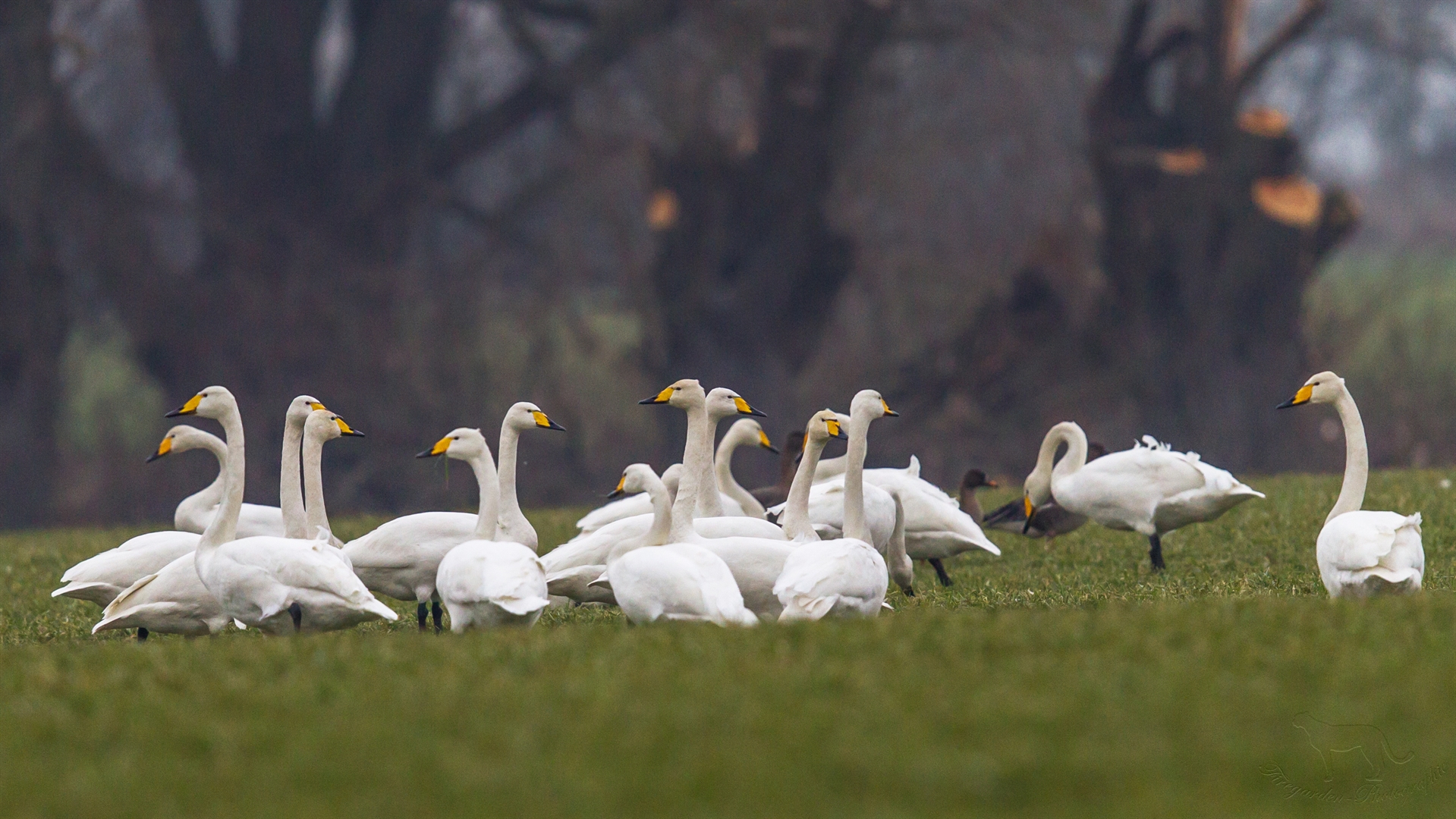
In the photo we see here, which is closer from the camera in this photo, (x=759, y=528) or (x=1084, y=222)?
(x=759, y=528)

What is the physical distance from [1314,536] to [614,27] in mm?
14438

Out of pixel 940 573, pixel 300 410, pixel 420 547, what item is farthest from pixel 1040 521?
pixel 300 410

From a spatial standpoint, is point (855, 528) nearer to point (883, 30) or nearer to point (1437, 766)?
point (1437, 766)

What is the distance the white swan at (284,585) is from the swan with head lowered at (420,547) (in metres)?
0.70

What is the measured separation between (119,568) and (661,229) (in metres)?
15.8

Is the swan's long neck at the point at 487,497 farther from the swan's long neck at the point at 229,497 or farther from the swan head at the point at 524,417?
the swan's long neck at the point at 229,497

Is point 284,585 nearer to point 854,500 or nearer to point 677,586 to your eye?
point 677,586

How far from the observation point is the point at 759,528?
26.4 ft

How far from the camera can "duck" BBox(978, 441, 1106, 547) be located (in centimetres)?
1095

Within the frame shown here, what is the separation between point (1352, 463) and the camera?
25.9 feet

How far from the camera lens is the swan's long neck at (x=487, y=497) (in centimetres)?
771

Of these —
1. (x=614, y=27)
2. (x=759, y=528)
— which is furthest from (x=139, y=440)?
(x=759, y=528)

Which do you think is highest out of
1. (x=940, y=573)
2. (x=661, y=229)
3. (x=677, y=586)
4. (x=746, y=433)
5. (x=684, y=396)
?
(x=661, y=229)

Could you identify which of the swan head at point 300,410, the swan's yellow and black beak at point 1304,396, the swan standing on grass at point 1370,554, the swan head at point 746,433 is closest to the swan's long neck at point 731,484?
the swan head at point 746,433
